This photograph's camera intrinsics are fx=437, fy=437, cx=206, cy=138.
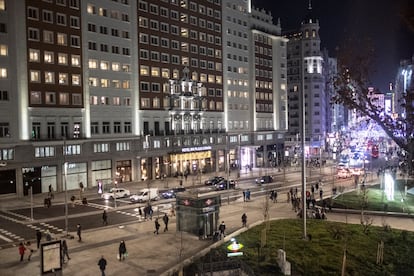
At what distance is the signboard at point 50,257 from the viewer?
23.9 meters

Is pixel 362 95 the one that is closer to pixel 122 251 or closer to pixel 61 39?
pixel 122 251

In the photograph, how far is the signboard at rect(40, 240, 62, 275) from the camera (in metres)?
23.9

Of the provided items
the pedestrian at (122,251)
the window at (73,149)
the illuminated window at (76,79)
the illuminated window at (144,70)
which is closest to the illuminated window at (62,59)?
the illuminated window at (76,79)

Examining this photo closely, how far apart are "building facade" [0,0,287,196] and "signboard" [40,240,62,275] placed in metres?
24.0

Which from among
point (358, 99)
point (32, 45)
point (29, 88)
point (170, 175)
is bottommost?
point (170, 175)

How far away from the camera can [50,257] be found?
79.3 feet

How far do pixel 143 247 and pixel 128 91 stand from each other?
51.9 meters

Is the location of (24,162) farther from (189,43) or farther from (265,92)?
(265,92)

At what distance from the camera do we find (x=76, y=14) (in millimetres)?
73812

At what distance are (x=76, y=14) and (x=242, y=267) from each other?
59801 millimetres

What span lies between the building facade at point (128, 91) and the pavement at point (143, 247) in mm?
11278

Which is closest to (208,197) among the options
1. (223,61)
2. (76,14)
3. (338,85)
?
(338,85)

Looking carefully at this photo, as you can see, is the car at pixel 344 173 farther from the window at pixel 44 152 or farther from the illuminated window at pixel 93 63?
the window at pixel 44 152

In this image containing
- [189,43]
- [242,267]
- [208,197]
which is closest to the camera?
[242,267]
